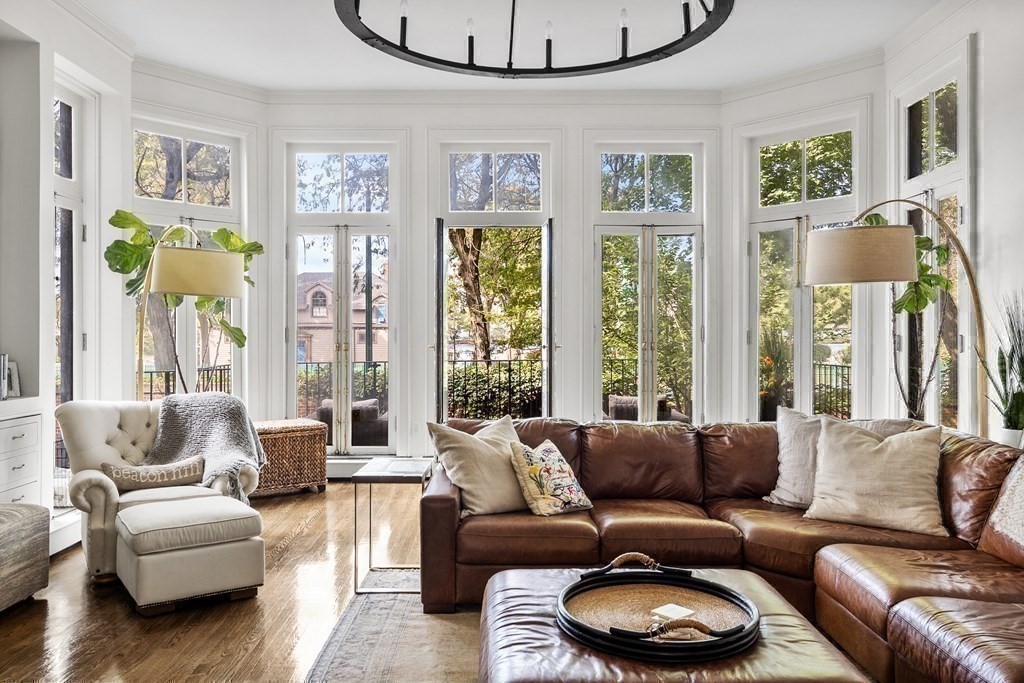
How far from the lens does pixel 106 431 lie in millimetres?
3723

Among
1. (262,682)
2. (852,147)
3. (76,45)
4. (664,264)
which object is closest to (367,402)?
(664,264)

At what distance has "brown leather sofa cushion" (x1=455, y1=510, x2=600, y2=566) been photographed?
307cm

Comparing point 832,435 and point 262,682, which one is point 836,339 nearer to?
point 832,435

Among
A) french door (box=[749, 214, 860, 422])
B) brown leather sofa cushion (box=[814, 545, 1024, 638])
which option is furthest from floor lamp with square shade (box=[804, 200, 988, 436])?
french door (box=[749, 214, 860, 422])

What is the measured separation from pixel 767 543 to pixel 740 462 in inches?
26.9

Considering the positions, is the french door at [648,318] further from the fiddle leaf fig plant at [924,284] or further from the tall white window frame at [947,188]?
the fiddle leaf fig plant at [924,284]

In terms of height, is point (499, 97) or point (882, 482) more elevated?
point (499, 97)

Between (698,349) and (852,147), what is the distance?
1911mm

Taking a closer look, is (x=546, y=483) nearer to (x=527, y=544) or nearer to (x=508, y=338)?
(x=527, y=544)

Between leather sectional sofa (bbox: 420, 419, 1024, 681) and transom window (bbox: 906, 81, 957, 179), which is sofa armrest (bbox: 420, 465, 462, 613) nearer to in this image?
leather sectional sofa (bbox: 420, 419, 1024, 681)

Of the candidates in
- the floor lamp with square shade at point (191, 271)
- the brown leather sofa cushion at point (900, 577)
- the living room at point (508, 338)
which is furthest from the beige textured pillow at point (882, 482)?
the floor lamp with square shade at point (191, 271)

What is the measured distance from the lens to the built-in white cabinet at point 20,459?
362cm

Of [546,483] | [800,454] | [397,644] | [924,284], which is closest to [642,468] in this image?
[546,483]

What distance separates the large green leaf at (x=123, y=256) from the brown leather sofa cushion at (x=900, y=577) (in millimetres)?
4282
